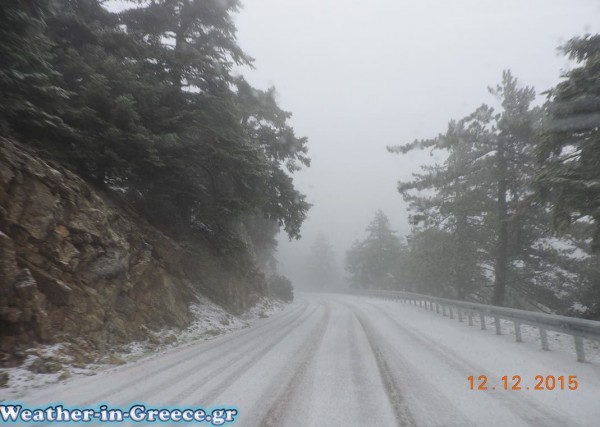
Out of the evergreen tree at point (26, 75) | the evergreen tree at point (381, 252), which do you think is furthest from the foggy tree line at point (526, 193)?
the evergreen tree at point (381, 252)

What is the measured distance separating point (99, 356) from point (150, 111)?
7156 mm

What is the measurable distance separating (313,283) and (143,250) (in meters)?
68.2

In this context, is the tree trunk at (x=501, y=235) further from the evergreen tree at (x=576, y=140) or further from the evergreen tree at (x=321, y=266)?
the evergreen tree at (x=321, y=266)

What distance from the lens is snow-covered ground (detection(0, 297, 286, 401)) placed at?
537 centimetres

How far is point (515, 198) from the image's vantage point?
16641 millimetres

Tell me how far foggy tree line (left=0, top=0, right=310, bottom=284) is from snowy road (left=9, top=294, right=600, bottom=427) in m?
5.59

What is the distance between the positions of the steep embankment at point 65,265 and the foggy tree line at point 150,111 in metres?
1.17

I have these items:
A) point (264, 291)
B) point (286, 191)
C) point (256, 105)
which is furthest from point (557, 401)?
point (264, 291)

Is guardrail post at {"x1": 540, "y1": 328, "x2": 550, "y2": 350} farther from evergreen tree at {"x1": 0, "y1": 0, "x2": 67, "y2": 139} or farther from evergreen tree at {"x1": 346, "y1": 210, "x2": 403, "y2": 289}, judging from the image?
evergreen tree at {"x1": 346, "y1": 210, "x2": 403, "y2": 289}

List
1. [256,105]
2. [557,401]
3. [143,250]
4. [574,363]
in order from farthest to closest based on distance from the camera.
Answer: [256,105], [143,250], [574,363], [557,401]

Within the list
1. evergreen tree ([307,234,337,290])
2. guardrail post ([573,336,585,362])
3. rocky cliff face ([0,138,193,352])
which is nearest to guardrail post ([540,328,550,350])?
guardrail post ([573,336,585,362])

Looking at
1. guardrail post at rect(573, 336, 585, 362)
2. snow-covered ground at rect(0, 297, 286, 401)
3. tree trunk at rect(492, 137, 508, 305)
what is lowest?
snow-covered ground at rect(0, 297, 286, 401)

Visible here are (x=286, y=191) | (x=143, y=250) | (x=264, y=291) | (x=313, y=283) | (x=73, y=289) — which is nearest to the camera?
(x=73, y=289)

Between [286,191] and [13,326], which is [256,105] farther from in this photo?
[13,326]
